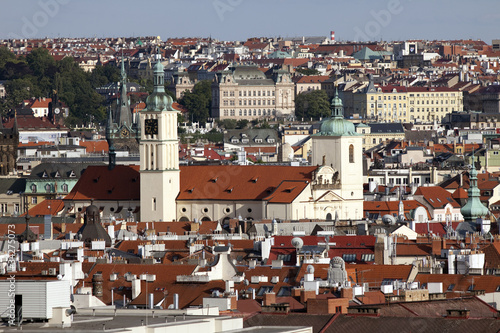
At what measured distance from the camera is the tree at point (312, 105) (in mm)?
156750

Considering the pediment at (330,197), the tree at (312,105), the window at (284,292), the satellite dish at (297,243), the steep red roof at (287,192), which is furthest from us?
the tree at (312,105)

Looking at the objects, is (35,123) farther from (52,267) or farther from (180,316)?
(180,316)

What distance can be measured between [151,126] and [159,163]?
1.30 metres

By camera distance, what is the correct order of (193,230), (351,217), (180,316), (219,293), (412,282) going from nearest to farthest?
(180,316), (219,293), (412,282), (193,230), (351,217)

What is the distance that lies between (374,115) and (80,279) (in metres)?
124

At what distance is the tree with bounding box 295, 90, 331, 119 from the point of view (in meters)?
157

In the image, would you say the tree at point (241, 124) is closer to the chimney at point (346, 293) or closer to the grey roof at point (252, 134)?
the grey roof at point (252, 134)

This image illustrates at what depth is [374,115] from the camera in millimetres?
157375

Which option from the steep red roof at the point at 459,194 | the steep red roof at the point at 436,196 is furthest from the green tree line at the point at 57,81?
the steep red roof at the point at 436,196

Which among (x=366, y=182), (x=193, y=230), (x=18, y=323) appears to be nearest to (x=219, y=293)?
(x=18, y=323)

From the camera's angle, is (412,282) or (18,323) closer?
(18,323)

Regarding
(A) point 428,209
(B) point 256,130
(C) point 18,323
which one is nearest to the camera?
(C) point 18,323

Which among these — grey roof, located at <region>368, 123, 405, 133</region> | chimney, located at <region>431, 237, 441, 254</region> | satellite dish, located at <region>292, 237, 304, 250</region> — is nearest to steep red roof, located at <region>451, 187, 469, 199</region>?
chimney, located at <region>431, 237, 441, 254</region>

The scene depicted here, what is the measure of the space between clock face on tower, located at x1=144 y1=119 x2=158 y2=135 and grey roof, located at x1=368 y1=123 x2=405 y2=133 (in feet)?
230
